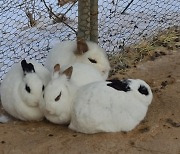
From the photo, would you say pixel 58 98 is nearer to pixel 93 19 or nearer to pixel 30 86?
pixel 30 86

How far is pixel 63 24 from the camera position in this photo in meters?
4.90

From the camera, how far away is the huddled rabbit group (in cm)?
297

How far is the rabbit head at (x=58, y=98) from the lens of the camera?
298cm

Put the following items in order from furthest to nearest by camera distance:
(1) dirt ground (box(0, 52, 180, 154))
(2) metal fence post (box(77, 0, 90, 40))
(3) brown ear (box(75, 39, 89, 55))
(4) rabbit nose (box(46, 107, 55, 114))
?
(2) metal fence post (box(77, 0, 90, 40))
(3) brown ear (box(75, 39, 89, 55))
(4) rabbit nose (box(46, 107, 55, 114))
(1) dirt ground (box(0, 52, 180, 154))

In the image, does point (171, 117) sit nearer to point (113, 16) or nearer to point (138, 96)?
point (138, 96)

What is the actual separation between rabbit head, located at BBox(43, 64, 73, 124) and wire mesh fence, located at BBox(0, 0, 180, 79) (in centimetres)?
105

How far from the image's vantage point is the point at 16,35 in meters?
4.58

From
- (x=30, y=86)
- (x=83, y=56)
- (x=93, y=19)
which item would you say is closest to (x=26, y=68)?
(x=30, y=86)

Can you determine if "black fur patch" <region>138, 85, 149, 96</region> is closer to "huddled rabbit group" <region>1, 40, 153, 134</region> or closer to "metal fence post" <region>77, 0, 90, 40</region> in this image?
"huddled rabbit group" <region>1, 40, 153, 134</region>

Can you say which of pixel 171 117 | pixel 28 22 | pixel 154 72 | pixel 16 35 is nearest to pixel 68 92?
pixel 171 117

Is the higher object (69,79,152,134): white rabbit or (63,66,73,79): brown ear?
(63,66,73,79): brown ear

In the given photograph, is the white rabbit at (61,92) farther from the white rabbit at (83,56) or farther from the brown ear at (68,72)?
the white rabbit at (83,56)

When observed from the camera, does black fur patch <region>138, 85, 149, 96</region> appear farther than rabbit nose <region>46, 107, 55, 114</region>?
Yes

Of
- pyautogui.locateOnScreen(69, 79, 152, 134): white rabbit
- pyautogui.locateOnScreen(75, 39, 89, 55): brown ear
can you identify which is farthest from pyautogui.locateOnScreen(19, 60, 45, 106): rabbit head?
pyautogui.locateOnScreen(75, 39, 89, 55): brown ear
